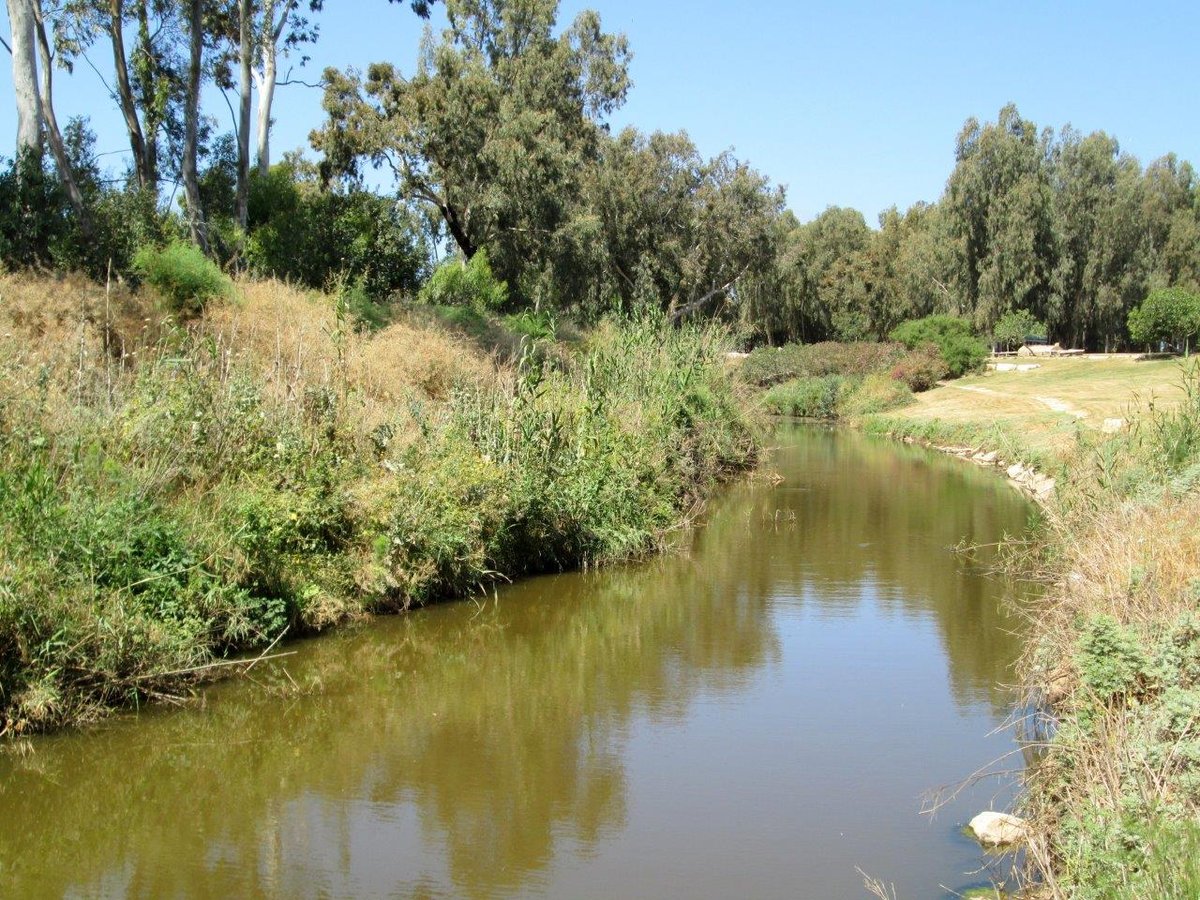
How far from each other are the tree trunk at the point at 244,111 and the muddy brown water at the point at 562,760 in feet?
45.7

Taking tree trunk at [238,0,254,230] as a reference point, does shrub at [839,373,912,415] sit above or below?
below

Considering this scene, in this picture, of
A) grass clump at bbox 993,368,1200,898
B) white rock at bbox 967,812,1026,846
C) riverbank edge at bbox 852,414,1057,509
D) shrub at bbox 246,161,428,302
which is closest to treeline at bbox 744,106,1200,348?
riverbank edge at bbox 852,414,1057,509

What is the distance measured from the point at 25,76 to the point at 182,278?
4045mm

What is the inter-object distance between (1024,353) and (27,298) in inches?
1944

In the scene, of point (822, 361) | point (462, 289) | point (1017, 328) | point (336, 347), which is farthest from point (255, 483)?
point (1017, 328)

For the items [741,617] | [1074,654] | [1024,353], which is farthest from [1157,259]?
[1074,654]

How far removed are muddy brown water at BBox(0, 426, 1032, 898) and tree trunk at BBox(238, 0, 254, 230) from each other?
13923 mm

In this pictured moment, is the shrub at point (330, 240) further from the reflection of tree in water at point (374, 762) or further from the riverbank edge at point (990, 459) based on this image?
the riverbank edge at point (990, 459)

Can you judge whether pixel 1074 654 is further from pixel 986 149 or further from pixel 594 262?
pixel 986 149

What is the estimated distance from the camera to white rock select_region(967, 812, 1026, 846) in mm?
6707

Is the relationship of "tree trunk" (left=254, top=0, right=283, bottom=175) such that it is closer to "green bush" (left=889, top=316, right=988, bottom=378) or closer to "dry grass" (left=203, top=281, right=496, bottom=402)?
"dry grass" (left=203, top=281, right=496, bottom=402)

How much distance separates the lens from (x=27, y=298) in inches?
595

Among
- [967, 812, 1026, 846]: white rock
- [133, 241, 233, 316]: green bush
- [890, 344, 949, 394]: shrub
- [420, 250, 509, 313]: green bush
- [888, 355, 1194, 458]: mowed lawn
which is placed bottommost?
[967, 812, 1026, 846]: white rock

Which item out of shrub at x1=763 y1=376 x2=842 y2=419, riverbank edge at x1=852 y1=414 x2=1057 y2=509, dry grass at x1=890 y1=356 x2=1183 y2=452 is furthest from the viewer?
shrub at x1=763 y1=376 x2=842 y2=419
